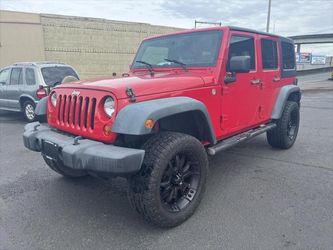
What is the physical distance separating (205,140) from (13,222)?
A: 224cm

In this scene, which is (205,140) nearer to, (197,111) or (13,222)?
(197,111)

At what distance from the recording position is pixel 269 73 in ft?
15.0

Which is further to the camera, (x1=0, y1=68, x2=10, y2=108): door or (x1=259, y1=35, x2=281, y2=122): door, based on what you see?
(x1=0, y1=68, x2=10, y2=108): door

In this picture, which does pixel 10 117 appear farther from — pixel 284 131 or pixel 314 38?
pixel 314 38

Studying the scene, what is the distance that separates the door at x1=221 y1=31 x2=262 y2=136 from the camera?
11.9 ft

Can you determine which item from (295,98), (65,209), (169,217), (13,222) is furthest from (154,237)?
(295,98)

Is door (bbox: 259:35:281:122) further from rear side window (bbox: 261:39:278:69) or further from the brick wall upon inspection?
the brick wall

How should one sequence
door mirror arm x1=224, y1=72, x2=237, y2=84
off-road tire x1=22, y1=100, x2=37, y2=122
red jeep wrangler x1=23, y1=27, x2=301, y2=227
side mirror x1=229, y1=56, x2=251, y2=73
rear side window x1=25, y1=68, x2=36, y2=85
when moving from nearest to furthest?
1. red jeep wrangler x1=23, y1=27, x2=301, y2=227
2. side mirror x1=229, y1=56, x2=251, y2=73
3. door mirror arm x1=224, y1=72, x2=237, y2=84
4. rear side window x1=25, y1=68, x2=36, y2=85
5. off-road tire x1=22, y1=100, x2=37, y2=122

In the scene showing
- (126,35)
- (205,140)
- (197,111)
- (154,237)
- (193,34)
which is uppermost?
(126,35)

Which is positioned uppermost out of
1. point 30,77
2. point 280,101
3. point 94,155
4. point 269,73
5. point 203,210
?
point 30,77

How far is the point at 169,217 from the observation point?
278 centimetres

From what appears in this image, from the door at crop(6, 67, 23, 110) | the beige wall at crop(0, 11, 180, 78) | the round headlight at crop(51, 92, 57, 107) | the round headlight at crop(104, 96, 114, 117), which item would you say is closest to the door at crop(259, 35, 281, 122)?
the round headlight at crop(104, 96, 114, 117)

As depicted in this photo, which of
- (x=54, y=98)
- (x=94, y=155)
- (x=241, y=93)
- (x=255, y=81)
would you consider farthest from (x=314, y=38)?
(x=94, y=155)

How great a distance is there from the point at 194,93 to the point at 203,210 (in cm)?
129
